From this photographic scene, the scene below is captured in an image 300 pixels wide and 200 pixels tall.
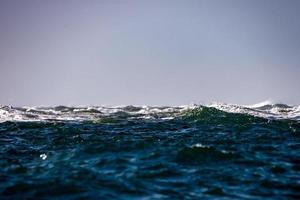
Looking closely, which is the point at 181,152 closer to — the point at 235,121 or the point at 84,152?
the point at 84,152

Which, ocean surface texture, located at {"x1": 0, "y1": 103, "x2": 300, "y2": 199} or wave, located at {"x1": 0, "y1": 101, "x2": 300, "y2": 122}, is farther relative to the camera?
wave, located at {"x1": 0, "y1": 101, "x2": 300, "y2": 122}

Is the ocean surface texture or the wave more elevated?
the wave

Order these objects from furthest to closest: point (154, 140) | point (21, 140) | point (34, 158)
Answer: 1. point (21, 140)
2. point (154, 140)
3. point (34, 158)

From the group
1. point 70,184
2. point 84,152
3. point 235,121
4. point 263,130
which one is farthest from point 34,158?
point 235,121

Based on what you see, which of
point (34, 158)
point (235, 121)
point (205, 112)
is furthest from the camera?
point (205, 112)

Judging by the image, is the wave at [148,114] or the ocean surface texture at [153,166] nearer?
the ocean surface texture at [153,166]

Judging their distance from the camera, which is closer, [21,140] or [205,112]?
[21,140]

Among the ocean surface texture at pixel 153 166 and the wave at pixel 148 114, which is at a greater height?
the wave at pixel 148 114

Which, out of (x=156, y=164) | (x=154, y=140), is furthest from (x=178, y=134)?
(x=156, y=164)

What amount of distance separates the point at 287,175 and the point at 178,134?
56.8ft

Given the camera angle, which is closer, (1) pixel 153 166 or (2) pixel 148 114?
(1) pixel 153 166

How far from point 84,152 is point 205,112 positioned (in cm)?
3524

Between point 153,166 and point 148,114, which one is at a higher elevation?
point 148,114

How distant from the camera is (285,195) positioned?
17.6 metres
